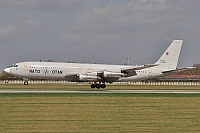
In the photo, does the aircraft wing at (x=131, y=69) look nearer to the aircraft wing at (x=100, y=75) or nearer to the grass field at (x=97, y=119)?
the aircraft wing at (x=100, y=75)

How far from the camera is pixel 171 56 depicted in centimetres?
7275

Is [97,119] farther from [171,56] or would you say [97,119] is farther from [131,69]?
[171,56]

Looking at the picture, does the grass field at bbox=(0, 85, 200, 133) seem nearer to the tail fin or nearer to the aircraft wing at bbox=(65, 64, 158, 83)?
the aircraft wing at bbox=(65, 64, 158, 83)

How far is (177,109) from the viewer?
26.0 m

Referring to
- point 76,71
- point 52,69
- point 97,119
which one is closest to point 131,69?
point 76,71

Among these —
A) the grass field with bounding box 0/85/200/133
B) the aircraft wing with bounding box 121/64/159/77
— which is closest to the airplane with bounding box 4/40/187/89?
the aircraft wing with bounding box 121/64/159/77

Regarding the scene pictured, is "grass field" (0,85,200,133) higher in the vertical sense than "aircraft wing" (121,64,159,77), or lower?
lower

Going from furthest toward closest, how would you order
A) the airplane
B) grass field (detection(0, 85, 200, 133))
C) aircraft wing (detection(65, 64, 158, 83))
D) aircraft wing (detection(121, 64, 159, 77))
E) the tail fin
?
1. the tail fin
2. aircraft wing (detection(121, 64, 159, 77))
3. the airplane
4. aircraft wing (detection(65, 64, 158, 83))
5. grass field (detection(0, 85, 200, 133))

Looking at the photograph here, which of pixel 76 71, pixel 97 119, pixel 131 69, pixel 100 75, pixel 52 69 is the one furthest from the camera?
pixel 76 71

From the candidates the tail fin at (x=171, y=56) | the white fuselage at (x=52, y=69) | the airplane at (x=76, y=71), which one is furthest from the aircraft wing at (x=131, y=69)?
the tail fin at (x=171, y=56)

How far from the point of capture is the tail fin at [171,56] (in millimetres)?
72125

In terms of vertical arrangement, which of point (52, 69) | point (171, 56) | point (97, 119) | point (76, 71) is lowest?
point (97, 119)

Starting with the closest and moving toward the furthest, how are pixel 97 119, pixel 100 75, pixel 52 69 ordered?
pixel 97 119, pixel 100 75, pixel 52 69

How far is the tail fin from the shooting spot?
72.1 meters
